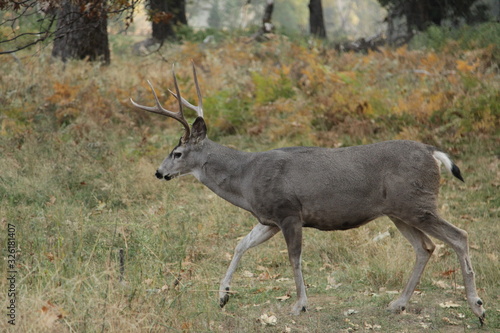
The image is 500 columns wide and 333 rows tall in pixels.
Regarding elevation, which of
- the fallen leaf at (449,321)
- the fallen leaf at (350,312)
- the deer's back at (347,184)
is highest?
the deer's back at (347,184)

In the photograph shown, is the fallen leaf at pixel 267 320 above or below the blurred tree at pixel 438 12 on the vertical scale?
above

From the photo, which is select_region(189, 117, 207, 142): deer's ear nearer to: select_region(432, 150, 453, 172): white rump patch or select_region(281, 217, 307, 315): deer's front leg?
select_region(281, 217, 307, 315): deer's front leg

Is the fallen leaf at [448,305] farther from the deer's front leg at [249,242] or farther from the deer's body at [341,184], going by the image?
the deer's front leg at [249,242]

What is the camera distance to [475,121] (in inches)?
444

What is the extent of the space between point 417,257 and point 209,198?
4.17 metres

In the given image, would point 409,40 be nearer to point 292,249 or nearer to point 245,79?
point 245,79

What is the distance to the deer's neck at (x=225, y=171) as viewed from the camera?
260 inches

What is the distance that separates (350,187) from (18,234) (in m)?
3.40

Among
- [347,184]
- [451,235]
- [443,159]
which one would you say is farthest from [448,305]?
[347,184]

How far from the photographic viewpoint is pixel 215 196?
32.3 ft

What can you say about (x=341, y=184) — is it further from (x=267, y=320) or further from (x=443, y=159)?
(x=267, y=320)

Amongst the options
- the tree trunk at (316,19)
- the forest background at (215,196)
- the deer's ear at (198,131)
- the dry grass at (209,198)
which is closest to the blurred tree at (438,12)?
the forest background at (215,196)

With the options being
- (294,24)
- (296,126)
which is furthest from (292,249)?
(294,24)

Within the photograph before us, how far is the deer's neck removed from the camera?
6.61 metres
